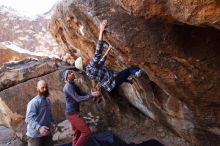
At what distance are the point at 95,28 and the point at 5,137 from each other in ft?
16.8

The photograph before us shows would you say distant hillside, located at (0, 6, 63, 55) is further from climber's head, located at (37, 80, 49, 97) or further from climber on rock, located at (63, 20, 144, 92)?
climber's head, located at (37, 80, 49, 97)

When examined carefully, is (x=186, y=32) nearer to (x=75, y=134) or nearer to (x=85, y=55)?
(x=75, y=134)

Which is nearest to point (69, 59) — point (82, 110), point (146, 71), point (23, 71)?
point (23, 71)

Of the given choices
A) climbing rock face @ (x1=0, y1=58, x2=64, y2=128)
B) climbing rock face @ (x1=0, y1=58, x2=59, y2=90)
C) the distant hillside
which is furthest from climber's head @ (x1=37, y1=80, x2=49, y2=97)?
the distant hillside

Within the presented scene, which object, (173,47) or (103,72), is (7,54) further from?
(173,47)

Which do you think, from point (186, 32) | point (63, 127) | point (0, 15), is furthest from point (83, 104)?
point (0, 15)

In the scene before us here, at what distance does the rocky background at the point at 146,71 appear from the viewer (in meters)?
5.60

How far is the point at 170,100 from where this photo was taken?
26.6 feet

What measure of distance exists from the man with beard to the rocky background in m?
1.49

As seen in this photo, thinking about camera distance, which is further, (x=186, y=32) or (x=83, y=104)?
(x=83, y=104)

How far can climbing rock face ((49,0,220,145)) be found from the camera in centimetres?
481

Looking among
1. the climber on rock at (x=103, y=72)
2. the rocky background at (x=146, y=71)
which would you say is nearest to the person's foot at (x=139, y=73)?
the climber on rock at (x=103, y=72)

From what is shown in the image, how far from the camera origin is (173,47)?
5.92m

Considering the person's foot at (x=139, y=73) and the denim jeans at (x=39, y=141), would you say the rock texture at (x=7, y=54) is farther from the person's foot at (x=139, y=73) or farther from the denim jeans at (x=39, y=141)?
the denim jeans at (x=39, y=141)
